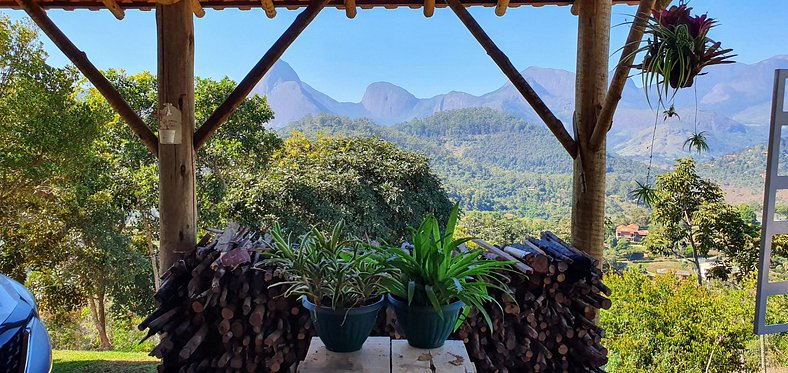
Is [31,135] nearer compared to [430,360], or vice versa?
[430,360]

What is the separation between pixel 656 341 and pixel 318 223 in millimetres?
4116

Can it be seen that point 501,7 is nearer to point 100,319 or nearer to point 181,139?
point 181,139

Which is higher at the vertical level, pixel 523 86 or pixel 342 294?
pixel 523 86

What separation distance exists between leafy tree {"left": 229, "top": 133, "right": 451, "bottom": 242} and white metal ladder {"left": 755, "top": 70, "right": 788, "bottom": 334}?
3941mm

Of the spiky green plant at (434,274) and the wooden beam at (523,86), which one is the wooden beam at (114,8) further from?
the spiky green plant at (434,274)

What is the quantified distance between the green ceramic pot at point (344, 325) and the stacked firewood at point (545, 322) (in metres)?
0.95

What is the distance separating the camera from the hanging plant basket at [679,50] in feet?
5.08

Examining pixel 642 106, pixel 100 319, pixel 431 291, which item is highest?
pixel 642 106

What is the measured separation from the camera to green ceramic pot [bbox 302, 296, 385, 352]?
49.1 inches

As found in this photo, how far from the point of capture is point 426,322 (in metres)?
1.26

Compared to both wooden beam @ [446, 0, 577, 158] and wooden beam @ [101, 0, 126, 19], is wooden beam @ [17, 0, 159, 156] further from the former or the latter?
wooden beam @ [446, 0, 577, 158]

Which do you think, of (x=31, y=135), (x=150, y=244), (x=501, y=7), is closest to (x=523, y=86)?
(x=501, y=7)

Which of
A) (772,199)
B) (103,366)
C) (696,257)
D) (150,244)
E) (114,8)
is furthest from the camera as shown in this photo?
(150,244)

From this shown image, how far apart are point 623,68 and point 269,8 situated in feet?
6.59
